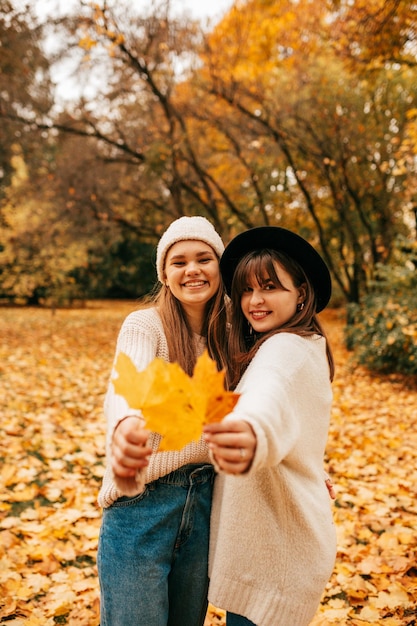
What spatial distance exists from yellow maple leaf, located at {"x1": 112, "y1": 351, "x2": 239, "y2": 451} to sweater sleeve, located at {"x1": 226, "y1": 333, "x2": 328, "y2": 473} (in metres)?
0.07

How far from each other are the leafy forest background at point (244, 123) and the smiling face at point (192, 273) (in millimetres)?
5256

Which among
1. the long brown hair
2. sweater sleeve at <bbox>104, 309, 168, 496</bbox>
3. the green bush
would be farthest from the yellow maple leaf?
the green bush

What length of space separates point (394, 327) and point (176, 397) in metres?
6.90

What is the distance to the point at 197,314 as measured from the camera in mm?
1664

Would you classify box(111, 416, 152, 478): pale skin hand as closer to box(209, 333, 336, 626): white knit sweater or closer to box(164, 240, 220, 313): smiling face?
box(209, 333, 336, 626): white knit sweater

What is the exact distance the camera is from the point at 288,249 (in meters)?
1.48

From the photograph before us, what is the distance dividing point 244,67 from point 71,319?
9407mm

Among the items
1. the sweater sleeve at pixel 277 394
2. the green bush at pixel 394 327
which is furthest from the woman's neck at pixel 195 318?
the green bush at pixel 394 327

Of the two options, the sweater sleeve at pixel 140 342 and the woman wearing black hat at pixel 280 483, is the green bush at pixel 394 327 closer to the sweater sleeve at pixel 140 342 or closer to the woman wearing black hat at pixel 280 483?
the woman wearing black hat at pixel 280 483

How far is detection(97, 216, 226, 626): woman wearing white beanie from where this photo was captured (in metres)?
1.38

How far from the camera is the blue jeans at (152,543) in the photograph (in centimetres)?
137

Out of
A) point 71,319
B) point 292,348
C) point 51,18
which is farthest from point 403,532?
point 71,319

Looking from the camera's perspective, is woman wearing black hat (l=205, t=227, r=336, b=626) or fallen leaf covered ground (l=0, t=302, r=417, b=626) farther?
fallen leaf covered ground (l=0, t=302, r=417, b=626)

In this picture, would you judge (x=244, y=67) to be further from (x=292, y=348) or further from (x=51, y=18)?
(x=292, y=348)
